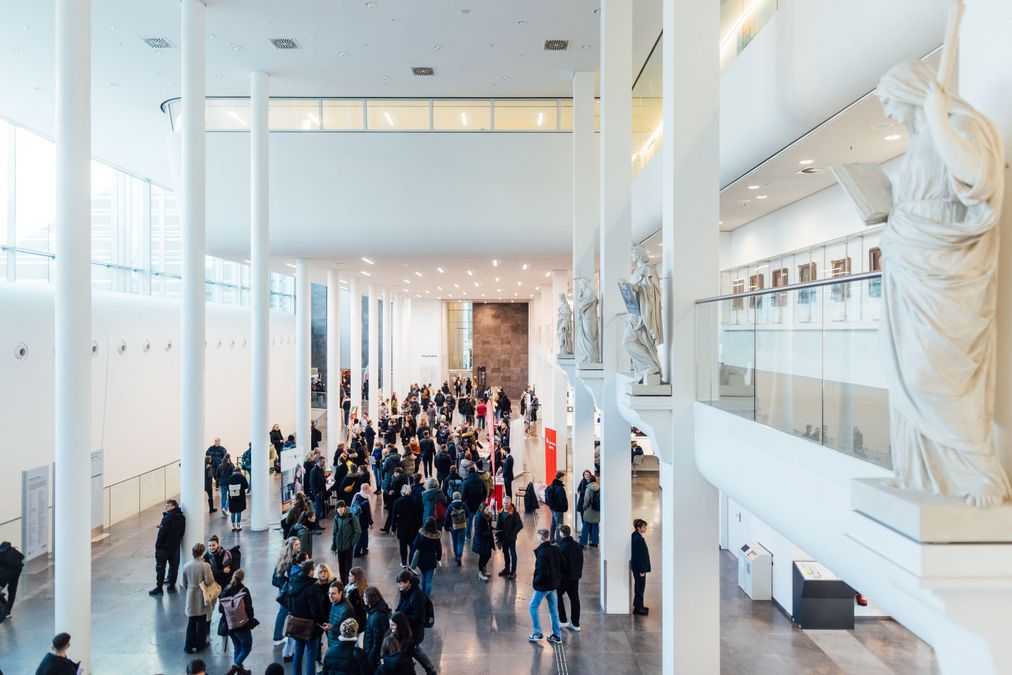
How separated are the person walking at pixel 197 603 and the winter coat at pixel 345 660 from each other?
2.71 meters

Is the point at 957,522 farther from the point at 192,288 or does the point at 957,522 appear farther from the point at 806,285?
the point at 192,288

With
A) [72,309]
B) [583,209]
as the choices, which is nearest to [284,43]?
[583,209]

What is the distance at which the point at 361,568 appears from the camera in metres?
9.16

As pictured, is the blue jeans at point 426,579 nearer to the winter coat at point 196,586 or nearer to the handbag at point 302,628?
the handbag at point 302,628

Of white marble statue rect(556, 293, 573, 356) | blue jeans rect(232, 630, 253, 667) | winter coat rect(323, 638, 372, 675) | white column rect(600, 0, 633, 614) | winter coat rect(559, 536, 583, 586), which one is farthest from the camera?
white marble statue rect(556, 293, 573, 356)

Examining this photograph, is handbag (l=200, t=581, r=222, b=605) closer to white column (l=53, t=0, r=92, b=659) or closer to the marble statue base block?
white column (l=53, t=0, r=92, b=659)

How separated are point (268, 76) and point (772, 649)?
14.4 meters

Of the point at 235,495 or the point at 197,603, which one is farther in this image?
the point at 235,495

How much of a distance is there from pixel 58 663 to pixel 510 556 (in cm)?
664

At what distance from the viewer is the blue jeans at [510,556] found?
10.5 metres

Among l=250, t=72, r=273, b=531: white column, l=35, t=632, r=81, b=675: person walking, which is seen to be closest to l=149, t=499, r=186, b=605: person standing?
l=250, t=72, r=273, b=531: white column

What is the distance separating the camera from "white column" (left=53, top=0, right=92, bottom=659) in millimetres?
7055

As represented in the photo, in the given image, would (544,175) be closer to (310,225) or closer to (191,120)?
(310,225)

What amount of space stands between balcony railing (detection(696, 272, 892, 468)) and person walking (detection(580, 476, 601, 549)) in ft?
22.4
